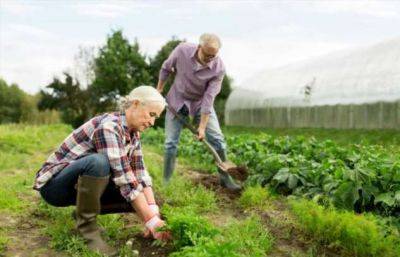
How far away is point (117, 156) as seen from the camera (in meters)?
3.43

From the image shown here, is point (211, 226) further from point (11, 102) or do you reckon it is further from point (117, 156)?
point (11, 102)

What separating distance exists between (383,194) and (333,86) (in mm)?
12944

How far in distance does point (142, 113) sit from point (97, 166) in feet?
1.37

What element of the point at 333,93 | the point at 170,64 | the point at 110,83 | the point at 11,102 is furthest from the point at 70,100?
the point at 170,64

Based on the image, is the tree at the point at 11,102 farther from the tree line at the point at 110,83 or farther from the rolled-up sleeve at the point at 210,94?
the rolled-up sleeve at the point at 210,94

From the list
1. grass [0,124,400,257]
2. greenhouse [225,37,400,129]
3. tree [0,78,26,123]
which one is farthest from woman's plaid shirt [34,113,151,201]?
tree [0,78,26,123]

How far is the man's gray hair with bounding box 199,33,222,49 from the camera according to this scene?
516cm

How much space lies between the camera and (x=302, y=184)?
5324 millimetres

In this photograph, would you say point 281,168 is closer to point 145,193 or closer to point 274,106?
point 145,193

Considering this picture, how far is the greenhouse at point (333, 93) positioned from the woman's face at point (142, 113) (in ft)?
35.7

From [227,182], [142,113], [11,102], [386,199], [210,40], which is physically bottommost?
[11,102]

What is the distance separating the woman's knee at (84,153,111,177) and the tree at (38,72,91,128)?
23266 mm

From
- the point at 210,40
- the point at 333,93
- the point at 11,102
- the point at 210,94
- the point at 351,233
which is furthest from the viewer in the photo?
the point at 11,102

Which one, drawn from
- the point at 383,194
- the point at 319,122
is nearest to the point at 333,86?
the point at 319,122
